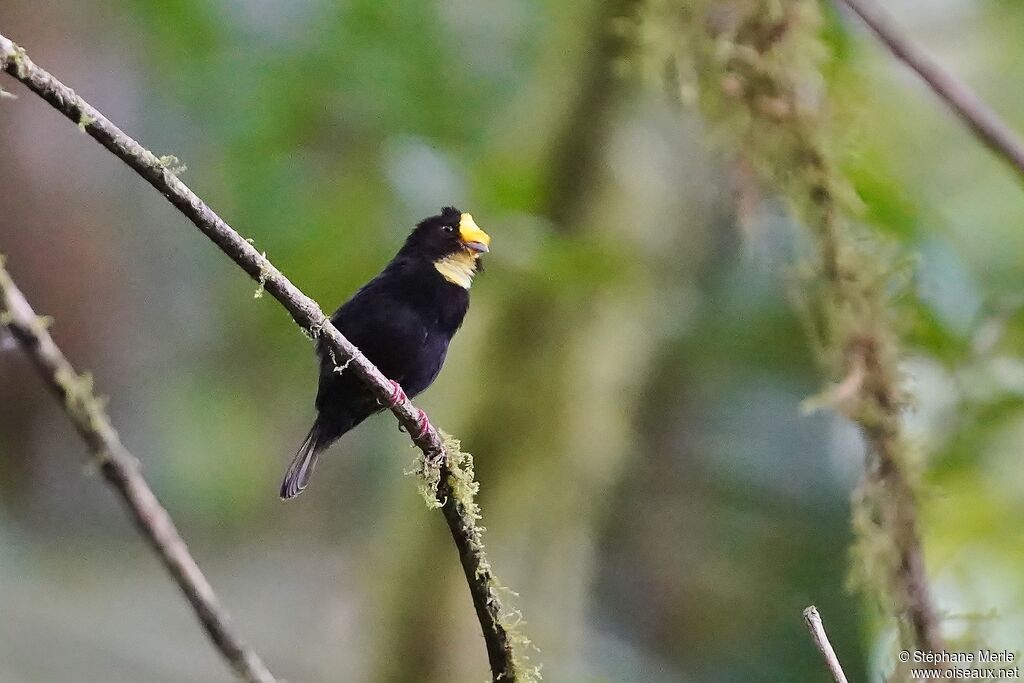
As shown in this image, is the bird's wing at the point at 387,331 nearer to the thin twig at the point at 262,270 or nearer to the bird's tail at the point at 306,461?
the bird's tail at the point at 306,461

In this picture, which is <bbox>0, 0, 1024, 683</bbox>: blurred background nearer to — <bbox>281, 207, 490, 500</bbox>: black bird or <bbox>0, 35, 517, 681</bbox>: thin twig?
<bbox>281, 207, 490, 500</bbox>: black bird

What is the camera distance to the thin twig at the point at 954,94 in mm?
978

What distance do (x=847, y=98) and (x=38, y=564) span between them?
3.30 metres

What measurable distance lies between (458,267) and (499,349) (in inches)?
30.2

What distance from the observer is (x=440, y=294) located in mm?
2113

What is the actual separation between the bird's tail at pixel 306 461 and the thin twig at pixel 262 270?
552mm

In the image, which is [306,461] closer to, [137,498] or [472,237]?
[472,237]

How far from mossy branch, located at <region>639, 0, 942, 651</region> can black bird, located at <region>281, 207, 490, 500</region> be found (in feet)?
2.02

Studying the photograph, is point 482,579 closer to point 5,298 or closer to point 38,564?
point 5,298

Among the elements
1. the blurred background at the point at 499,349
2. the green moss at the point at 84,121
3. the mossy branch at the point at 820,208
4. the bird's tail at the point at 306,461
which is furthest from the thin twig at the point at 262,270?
the blurred background at the point at 499,349

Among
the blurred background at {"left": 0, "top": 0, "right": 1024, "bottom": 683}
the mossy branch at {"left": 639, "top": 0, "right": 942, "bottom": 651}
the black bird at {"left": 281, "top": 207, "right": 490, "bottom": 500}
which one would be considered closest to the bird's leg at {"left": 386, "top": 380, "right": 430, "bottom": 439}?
the black bird at {"left": 281, "top": 207, "right": 490, "bottom": 500}

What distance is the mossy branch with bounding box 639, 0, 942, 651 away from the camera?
1.90m

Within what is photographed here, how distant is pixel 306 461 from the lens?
204 cm

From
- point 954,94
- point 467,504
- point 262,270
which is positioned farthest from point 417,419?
point 954,94
